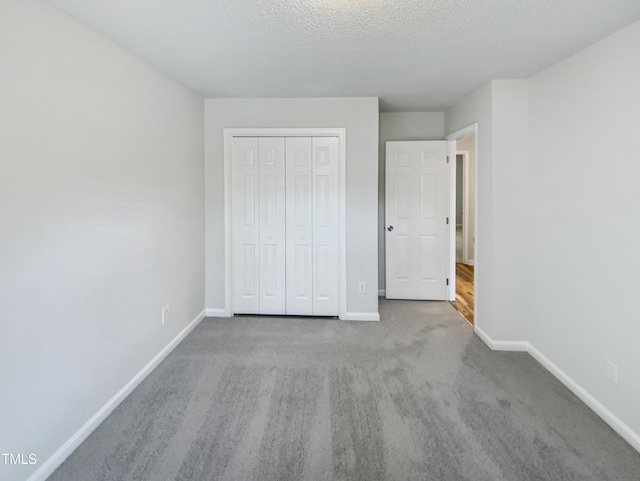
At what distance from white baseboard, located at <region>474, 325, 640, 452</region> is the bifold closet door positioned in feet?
6.98

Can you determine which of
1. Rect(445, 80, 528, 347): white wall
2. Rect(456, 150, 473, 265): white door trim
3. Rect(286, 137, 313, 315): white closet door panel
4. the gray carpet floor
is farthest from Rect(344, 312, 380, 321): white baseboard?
Rect(456, 150, 473, 265): white door trim

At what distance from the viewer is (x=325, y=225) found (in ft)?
11.4

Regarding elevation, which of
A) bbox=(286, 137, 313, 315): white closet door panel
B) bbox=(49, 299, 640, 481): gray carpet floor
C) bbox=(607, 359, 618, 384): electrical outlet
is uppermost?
bbox=(286, 137, 313, 315): white closet door panel

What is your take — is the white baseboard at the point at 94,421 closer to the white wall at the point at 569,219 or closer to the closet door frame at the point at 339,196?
the closet door frame at the point at 339,196

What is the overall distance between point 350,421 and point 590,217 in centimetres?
202

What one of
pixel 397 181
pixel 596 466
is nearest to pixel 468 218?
pixel 397 181

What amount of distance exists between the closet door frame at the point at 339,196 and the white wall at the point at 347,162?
0.05 metres

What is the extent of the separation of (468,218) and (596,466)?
197 inches

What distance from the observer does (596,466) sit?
62.9 inches

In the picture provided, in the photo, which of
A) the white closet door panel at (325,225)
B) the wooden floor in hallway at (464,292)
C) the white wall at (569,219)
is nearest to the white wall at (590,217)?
the white wall at (569,219)

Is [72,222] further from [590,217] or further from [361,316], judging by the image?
[590,217]

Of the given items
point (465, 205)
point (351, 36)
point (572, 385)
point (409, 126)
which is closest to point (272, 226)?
point (351, 36)

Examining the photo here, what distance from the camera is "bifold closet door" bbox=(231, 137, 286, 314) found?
344cm

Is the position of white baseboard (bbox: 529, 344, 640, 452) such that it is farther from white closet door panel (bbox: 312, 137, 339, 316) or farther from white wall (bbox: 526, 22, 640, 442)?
white closet door panel (bbox: 312, 137, 339, 316)
